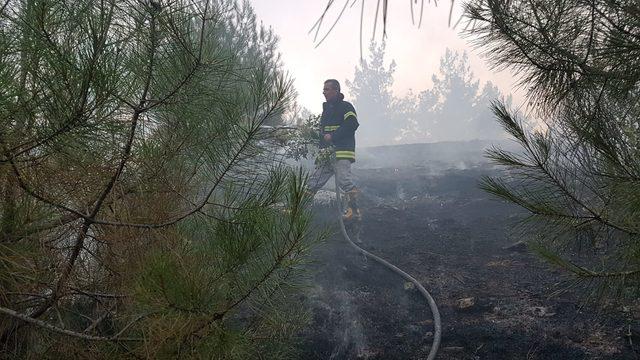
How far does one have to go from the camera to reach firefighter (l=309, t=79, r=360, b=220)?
7.59 metres

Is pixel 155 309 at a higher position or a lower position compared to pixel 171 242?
lower

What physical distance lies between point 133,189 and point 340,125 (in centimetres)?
568

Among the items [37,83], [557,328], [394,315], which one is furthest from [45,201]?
[557,328]

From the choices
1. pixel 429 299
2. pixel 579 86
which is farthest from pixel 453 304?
pixel 579 86

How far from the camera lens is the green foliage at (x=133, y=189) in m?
1.46

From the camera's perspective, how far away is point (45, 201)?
175 cm

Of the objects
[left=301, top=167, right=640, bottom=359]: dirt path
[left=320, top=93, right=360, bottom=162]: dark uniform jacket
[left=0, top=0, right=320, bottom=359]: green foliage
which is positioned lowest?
[left=301, top=167, right=640, bottom=359]: dirt path

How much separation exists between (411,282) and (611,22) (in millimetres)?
4423

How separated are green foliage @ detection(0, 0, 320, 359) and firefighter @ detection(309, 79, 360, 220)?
17.0 ft

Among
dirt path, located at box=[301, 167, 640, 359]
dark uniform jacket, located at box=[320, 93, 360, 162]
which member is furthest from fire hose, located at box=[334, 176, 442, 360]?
dark uniform jacket, located at box=[320, 93, 360, 162]

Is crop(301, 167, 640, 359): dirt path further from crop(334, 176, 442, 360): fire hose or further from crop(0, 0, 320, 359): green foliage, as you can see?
crop(0, 0, 320, 359): green foliage

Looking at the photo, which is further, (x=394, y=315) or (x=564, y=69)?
(x=394, y=315)

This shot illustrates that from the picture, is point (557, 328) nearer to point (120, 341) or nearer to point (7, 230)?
point (120, 341)

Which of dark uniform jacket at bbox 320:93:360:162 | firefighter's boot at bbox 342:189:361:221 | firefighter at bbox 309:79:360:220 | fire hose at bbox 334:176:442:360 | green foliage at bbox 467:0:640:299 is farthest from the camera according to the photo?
firefighter's boot at bbox 342:189:361:221
